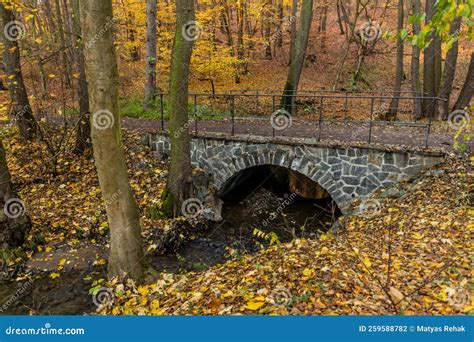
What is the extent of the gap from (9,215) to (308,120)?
28.6 feet

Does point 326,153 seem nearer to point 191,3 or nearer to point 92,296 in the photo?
point 191,3

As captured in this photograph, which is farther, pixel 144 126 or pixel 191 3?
pixel 144 126

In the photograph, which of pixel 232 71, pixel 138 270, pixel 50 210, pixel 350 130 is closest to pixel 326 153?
pixel 350 130

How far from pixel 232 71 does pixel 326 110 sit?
5.34m

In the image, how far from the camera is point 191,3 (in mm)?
7332

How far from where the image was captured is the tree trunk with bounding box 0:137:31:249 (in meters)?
6.99

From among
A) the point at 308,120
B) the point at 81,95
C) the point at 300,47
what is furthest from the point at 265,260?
the point at 300,47

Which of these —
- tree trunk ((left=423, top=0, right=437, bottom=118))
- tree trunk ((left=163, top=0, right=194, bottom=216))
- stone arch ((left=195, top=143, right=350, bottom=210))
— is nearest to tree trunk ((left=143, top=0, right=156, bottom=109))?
stone arch ((left=195, top=143, right=350, bottom=210))

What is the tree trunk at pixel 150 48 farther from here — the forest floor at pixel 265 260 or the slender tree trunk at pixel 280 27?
the slender tree trunk at pixel 280 27

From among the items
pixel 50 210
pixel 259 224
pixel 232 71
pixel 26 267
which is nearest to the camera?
pixel 26 267

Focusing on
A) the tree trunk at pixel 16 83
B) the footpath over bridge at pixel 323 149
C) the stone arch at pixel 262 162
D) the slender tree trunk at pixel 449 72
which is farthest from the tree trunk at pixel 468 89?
the tree trunk at pixel 16 83

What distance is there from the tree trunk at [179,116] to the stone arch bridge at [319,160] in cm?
161

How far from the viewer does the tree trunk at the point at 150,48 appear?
12.0m

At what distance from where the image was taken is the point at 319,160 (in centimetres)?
909
